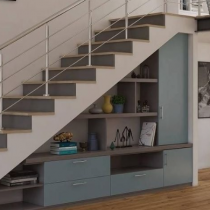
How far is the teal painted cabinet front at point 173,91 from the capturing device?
24.5ft

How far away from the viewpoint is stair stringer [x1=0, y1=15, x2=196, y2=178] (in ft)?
18.5

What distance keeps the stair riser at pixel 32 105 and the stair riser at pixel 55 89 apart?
0.25 m

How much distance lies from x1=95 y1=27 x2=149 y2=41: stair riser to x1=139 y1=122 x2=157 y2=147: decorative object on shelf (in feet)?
3.87

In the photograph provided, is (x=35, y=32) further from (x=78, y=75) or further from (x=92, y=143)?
(x=92, y=143)

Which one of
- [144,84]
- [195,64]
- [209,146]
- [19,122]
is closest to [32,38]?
[19,122]

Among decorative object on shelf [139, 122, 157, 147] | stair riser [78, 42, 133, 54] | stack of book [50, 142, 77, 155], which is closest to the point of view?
stack of book [50, 142, 77, 155]

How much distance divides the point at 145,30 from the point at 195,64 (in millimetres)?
1181

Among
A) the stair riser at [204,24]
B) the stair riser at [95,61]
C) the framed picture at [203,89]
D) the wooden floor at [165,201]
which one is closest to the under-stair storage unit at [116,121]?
the stair riser at [95,61]

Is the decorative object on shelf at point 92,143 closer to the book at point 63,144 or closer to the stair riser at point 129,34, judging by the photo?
the book at point 63,144

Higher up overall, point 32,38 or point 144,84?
point 32,38

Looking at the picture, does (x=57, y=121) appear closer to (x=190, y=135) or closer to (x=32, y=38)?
(x=32, y=38)

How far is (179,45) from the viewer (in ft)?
25.1

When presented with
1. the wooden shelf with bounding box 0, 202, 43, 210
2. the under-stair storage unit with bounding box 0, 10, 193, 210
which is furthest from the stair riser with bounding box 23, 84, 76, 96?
the wooden shelf with bounding box 0, 202, 43, 210

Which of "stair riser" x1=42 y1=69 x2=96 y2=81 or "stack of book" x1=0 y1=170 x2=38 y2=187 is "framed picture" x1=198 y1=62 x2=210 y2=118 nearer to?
"stair riser" x1=42 y1=69 x2=96 y2=81
